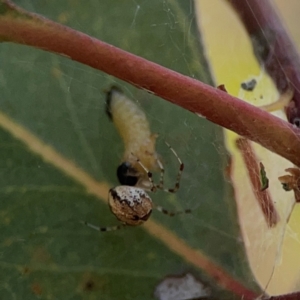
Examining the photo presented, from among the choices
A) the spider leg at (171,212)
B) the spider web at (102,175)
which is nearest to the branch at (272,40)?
the spider web at (102,175)

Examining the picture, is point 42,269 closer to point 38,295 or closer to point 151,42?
point 38,295

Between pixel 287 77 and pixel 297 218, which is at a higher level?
pixel 287 77

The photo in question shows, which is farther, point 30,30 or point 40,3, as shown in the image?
point 40,3

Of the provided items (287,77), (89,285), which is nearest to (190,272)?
(89,285)

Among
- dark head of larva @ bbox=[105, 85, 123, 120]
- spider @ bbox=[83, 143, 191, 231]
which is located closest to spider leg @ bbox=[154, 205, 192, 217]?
spider @ bbox=[83, 143, 191, 231]

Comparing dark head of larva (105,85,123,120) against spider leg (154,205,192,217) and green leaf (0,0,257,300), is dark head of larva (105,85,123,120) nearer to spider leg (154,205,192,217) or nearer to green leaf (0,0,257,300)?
green leaf (0,0,257,300)
